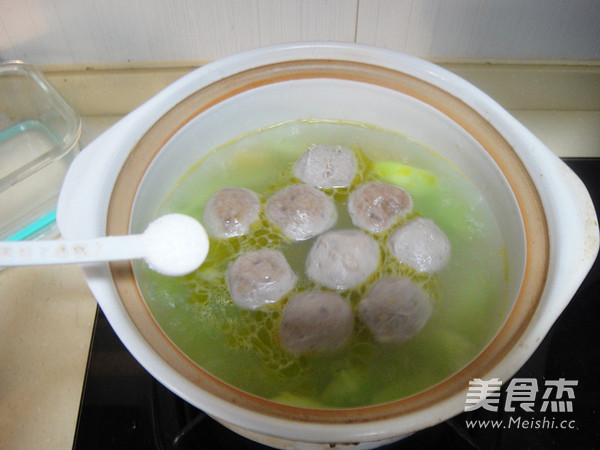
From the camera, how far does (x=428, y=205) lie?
2.84 ft

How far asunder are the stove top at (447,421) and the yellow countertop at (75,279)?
0.21 feet

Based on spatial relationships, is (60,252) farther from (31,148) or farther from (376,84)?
(31,148)

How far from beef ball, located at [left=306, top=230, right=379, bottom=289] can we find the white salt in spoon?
0.20 metres

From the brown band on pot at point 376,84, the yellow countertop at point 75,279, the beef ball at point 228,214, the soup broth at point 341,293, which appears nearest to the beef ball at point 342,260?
the soup broth at point 341,293

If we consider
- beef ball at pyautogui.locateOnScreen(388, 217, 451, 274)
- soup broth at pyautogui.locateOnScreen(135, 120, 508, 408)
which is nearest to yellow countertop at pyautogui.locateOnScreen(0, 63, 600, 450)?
soup broth at pyautogui.locateOnScreen(135, 120, 508, 408)

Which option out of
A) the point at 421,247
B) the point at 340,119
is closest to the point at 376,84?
the point at 340,119

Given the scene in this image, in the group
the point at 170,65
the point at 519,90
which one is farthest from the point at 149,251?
the point at 519,90

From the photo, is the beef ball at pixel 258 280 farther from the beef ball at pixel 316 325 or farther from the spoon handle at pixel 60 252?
the spoon handle at pixel 60 252

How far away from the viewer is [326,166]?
33.7 inches

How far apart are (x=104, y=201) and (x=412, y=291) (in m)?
0.44

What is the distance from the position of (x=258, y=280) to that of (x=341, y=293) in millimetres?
128

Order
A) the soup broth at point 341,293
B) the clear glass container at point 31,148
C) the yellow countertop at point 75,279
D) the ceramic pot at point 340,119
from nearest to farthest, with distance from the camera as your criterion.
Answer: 1. the ceramic pot at point 340,119
2. the soup broth at point 341,293
3. the yellow countertop at point 75,279
4. the clear glass container at point 31,148

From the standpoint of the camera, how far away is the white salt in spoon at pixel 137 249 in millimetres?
551

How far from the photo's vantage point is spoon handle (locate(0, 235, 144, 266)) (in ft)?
1.80
